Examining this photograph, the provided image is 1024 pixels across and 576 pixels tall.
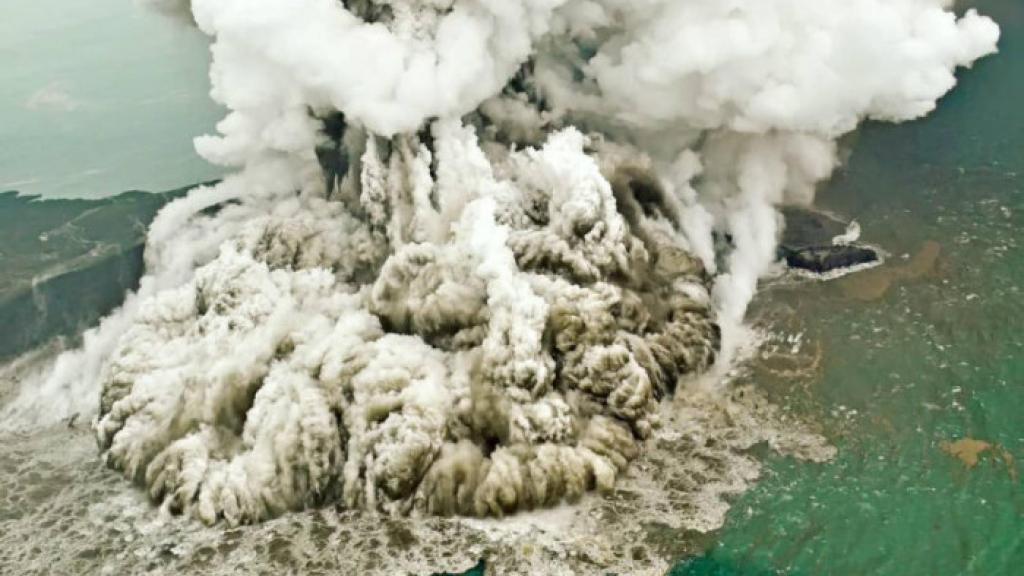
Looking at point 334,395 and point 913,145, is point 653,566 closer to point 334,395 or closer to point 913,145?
point 334,395

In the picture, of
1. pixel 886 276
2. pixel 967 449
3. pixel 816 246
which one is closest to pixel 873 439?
pixel 967 449

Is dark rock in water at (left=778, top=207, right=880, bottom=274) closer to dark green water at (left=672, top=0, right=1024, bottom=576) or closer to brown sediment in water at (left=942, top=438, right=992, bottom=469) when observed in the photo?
dark green water at (left=672, top=0, right=1024, bottom=576)

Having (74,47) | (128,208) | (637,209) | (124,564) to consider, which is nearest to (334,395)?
(124,564)

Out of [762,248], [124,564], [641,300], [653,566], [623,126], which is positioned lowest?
[124,564]

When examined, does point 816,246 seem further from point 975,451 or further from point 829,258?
point 975,451

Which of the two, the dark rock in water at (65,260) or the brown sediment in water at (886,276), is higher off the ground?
the brown sediment in water at (886,276)

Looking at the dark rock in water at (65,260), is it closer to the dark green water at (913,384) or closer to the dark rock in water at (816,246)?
the dark rock in water at (816,246)

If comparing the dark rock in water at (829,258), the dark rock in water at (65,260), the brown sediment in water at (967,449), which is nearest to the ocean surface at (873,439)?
the brown sediment in water at (967,449)
